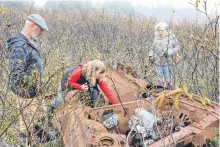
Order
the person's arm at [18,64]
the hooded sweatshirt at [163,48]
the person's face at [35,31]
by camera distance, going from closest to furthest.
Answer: the person's arm at [18,64] < the person's face at [35,31] < the hooded sweatshirt at [163,48]

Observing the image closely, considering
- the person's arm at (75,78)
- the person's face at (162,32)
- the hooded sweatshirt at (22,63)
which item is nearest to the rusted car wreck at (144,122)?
the person's arm at (75,78)

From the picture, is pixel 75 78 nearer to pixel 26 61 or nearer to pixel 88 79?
pixel 88 79

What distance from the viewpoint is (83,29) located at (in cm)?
1570

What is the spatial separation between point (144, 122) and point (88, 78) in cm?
130

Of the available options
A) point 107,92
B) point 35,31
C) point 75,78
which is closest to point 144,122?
point 107,92

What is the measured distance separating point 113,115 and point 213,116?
1.20 metres

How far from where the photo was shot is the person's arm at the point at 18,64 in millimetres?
4559

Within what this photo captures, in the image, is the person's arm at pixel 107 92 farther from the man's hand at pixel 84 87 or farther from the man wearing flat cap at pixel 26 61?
the man wearing flat cap at pixel 26 61

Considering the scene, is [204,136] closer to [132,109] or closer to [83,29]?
[132,109]

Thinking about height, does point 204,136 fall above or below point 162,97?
below

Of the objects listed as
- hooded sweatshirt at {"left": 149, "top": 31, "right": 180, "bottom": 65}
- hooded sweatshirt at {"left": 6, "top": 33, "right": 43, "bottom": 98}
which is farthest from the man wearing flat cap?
hooded sweatshirt at {"left": 149, "top": 31, "right": 180, "bottom": 65}

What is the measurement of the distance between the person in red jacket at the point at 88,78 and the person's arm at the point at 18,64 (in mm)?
856

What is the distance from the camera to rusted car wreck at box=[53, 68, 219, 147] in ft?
14.6

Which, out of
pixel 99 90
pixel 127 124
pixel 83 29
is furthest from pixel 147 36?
pixel 127 124
